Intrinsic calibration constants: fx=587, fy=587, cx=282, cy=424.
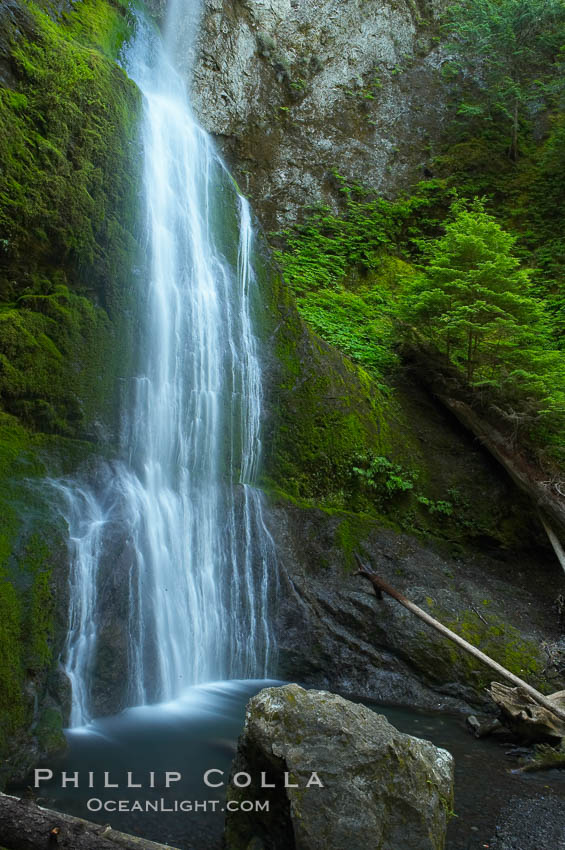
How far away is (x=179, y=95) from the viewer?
12.8 meters

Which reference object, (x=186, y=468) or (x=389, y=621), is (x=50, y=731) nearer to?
(x=186, y=468)

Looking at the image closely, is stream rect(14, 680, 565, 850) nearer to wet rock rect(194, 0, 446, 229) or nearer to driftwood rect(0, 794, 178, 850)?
driftwood rect(0, 794, 178, 850)

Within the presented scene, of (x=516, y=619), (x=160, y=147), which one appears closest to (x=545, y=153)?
(x=160, y=147)

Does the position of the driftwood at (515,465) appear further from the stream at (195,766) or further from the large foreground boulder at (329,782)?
the large foreground boulder at (329,782)

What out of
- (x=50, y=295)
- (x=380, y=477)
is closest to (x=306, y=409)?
(x=380, y=477)

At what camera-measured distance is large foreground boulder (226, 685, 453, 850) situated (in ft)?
10.5

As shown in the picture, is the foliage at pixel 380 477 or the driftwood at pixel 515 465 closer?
the driftwood at pixel 515 465

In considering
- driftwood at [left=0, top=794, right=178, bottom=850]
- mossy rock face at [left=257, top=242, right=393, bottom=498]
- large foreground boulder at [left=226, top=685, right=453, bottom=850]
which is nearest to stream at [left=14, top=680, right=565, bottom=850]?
large foreground boulder at [left=226, top=685, right=453, bottom=850]

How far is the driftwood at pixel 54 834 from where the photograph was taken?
8.61ft

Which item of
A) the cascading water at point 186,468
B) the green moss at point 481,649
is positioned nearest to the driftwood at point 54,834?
the cascading water at point 186,468

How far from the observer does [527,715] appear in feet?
18.4

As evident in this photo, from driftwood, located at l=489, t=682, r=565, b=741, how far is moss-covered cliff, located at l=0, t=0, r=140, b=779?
13.8 ft

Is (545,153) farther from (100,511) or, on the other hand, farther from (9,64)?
(100,511)

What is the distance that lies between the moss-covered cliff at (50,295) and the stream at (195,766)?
0.50 meters
